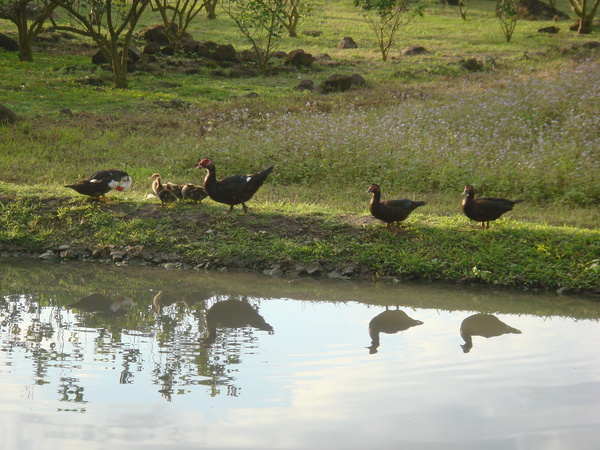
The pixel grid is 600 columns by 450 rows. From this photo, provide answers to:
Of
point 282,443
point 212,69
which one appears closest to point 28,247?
point 282,443

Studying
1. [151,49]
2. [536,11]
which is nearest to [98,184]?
[151,49]

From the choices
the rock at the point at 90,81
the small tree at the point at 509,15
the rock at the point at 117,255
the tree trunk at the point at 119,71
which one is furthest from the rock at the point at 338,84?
the rock at the point at 117,255

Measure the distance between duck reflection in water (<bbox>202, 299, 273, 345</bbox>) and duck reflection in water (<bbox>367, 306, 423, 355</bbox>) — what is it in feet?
3.54

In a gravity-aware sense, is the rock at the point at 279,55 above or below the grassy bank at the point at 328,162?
above

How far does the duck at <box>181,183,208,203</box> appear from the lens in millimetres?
11211

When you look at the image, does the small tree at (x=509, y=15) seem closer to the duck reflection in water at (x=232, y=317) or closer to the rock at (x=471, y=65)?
the rock at (x=471, y=65)

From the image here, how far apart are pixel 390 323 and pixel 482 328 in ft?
3.19

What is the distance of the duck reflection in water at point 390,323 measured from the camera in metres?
7.39

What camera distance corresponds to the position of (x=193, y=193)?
11.2m

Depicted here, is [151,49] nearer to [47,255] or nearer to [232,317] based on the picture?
[47,255]

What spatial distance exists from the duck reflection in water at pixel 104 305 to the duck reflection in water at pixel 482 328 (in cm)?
374

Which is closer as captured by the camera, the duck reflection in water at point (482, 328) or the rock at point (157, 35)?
the duck reflection in water at point (482, 328)

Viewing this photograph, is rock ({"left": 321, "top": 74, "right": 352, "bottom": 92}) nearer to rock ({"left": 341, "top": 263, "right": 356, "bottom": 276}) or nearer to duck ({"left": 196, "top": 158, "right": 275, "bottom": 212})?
duck ({"left": 196, "top": 158, "right": 275, "bottom": 212})

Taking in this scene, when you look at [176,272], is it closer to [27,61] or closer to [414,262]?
[414,262]
